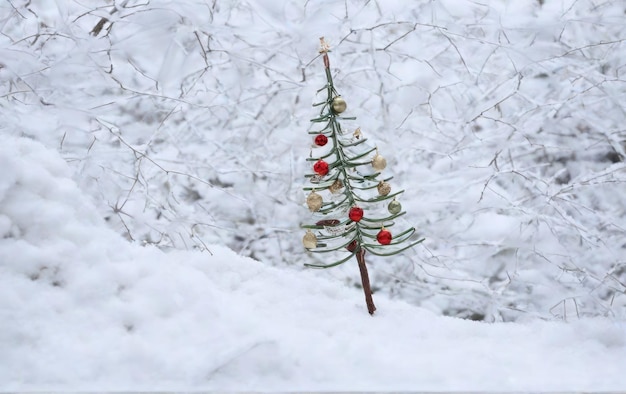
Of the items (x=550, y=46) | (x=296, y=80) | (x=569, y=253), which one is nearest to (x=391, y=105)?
(x=296, y=80)

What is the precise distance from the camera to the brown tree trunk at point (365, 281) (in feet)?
4.16

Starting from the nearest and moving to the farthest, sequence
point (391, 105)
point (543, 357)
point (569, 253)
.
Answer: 1. point (543, 357)
2. point (569, 253)
3. point (391, 105)

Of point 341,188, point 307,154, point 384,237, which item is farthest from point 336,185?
point 307,154

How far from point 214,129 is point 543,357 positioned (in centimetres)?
99

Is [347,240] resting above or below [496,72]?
below

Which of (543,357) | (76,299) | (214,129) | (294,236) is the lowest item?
(543,357)

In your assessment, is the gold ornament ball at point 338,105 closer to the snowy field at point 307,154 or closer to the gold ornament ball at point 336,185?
the gold ornament ball at point 336,185

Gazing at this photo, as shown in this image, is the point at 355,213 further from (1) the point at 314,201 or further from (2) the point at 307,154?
(2) the point at 307,154

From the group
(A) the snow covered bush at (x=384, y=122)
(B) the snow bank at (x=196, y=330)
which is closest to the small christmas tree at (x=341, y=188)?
(B) the snow bank at (x=196, y=330)

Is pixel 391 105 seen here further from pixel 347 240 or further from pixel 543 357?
pixel 543 357

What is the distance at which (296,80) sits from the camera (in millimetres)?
1547

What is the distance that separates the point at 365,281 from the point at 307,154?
1.38 feet

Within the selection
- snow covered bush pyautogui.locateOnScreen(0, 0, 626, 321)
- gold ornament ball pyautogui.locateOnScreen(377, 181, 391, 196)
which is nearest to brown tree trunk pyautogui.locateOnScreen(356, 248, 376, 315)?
gold ornament ball pyautogui.locateOnScreen(377, 181, 391, 196)

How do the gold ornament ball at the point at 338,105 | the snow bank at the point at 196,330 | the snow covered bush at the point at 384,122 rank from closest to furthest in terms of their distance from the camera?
the snow bank at the point at 196,330
the gold ornament ball at the point at 338,105
the snow covered bush at the point at 384,122
